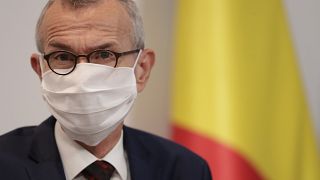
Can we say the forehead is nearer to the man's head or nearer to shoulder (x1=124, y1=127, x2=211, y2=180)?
the man's head

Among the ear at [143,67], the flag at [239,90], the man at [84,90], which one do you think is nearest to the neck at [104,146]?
the man at [84,90]

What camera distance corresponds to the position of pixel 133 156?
121 cm

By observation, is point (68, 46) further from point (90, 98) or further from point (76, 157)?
point (76, 157)

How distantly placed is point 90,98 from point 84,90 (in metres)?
0.03

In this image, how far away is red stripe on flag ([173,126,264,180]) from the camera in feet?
4.76

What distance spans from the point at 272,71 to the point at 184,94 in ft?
1.05

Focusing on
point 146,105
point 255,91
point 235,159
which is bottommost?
point 235,159

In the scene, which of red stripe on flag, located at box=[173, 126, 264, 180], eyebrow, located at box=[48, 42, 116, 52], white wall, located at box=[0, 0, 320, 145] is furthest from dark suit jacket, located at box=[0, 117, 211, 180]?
white wall, located at box=[0, 0, 320, 145]

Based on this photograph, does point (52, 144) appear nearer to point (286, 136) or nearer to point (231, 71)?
point (231, 71)

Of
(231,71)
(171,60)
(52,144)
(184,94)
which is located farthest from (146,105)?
(52,144)

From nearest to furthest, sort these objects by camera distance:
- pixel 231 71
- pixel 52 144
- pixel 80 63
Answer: pixel 80 63, pixel 52 144, pixel 231 71

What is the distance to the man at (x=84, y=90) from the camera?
3.33 ft

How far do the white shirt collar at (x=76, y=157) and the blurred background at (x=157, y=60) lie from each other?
503 mm

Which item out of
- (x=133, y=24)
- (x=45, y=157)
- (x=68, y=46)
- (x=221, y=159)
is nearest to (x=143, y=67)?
(x=133, y=24)
